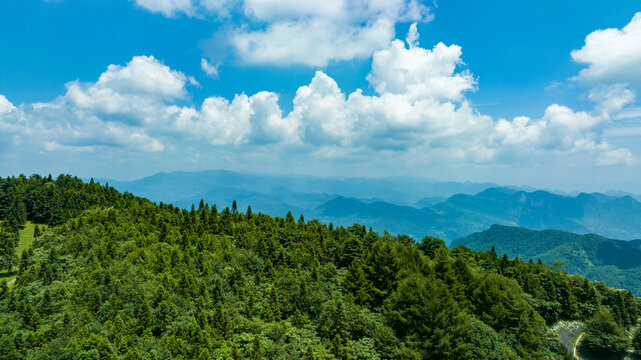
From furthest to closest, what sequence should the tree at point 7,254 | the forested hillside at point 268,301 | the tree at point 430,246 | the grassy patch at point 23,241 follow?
1. the tree at point 430,246
2. the grassy patch at point 23,241
3. the tree at point 7,254
4. the forested hillside at point 268,301

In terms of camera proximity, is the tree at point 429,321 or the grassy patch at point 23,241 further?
the grassy patch at point 23,241

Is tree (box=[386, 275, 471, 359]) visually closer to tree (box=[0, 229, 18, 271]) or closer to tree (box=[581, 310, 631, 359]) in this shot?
tree (box=[581, 310, 631, 359])

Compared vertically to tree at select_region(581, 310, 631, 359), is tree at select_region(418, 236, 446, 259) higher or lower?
higher

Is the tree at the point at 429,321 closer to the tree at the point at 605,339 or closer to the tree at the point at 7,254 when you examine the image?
the tree at the point at 605,339

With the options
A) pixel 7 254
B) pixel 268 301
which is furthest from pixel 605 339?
pixel 7 254

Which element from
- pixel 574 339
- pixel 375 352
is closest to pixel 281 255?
pixel 375 352

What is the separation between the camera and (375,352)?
37000 millimetres

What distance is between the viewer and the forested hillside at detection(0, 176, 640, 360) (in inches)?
1423

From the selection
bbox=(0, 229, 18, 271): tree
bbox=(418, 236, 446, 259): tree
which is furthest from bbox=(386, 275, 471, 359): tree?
bbox=(0, 229, 18, 271): tree

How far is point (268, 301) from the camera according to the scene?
46156 millimetres

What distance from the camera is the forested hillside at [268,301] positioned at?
36156mm

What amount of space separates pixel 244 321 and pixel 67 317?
22.4 meters

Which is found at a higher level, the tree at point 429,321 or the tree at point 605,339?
the tree at point 429,321

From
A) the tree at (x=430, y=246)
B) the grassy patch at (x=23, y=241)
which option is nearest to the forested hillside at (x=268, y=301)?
the tree at (x=430, y=246)
